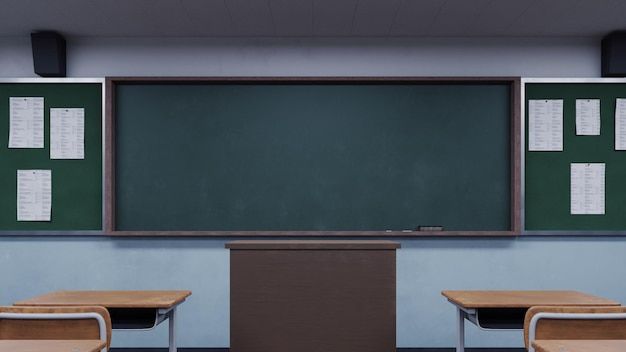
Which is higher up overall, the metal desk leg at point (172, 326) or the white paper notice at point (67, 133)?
the white paper notice at point (67, 133)

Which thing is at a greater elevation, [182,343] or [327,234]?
[327,234]

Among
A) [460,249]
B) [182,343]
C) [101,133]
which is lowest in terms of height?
[182,343]

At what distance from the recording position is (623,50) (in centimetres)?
403

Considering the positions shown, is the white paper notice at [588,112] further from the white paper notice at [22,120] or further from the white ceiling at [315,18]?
the white paper notice at [22,120]

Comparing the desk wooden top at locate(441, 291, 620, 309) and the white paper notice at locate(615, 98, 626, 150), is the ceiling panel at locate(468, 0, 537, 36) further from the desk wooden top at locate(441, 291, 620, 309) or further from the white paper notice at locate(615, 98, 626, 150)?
the desk wooden top at locate(441, 291, 620, 309)

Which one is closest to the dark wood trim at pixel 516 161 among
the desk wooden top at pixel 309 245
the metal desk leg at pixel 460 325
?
the metal desk leg at pixel 460 325

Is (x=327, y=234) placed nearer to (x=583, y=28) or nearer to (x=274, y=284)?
(x=274, y=284)

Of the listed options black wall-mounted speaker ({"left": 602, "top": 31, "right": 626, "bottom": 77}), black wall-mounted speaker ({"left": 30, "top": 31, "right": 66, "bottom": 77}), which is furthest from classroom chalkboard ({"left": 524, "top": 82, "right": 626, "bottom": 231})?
black wall-mounted speaker ({"left": 30, "top": 31, "right": 66, "bottom": 77})

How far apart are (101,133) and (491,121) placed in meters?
2.88

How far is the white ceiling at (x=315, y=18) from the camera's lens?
11.5ft

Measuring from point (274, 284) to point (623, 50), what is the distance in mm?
3397

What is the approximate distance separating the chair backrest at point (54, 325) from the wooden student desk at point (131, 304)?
36cm

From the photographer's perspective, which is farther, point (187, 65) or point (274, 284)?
point (187, 65)

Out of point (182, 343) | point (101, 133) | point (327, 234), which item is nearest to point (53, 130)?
point (101, 133)
